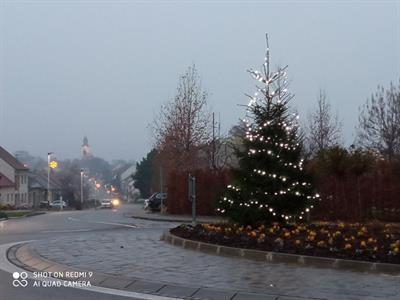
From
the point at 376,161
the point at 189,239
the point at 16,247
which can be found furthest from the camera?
the point at 376,161

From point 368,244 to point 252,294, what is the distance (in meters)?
4.27

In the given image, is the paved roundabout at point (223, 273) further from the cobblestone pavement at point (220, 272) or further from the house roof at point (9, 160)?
the house roof at point (9, 160)

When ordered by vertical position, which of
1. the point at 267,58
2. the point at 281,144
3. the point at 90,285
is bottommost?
the point at 90,285

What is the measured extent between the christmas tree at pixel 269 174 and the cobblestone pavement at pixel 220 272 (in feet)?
8.28

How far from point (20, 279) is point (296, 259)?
5.14 metres

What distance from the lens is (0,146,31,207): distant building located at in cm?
8225

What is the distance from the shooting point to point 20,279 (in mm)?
10758

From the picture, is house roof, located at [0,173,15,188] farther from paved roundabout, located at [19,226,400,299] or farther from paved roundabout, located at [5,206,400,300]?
paved roundabout, located at [5,206,400,300]

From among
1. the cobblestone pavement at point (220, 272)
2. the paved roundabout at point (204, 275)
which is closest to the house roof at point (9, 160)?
the cobblestone pavement at point (220, 272)

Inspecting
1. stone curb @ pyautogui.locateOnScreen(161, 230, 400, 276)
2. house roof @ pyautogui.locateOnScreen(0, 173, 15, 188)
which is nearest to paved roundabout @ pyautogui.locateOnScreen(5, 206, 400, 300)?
stone curb @ pyautogui.locateOnScreen(161, 230, 400, 276)

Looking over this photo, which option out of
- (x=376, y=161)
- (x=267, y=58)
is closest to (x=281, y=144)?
(x=267, y=58)

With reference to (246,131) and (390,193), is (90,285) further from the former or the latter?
(390,193)

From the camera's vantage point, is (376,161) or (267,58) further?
(376,161)

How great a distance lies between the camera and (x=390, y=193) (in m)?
24.9
